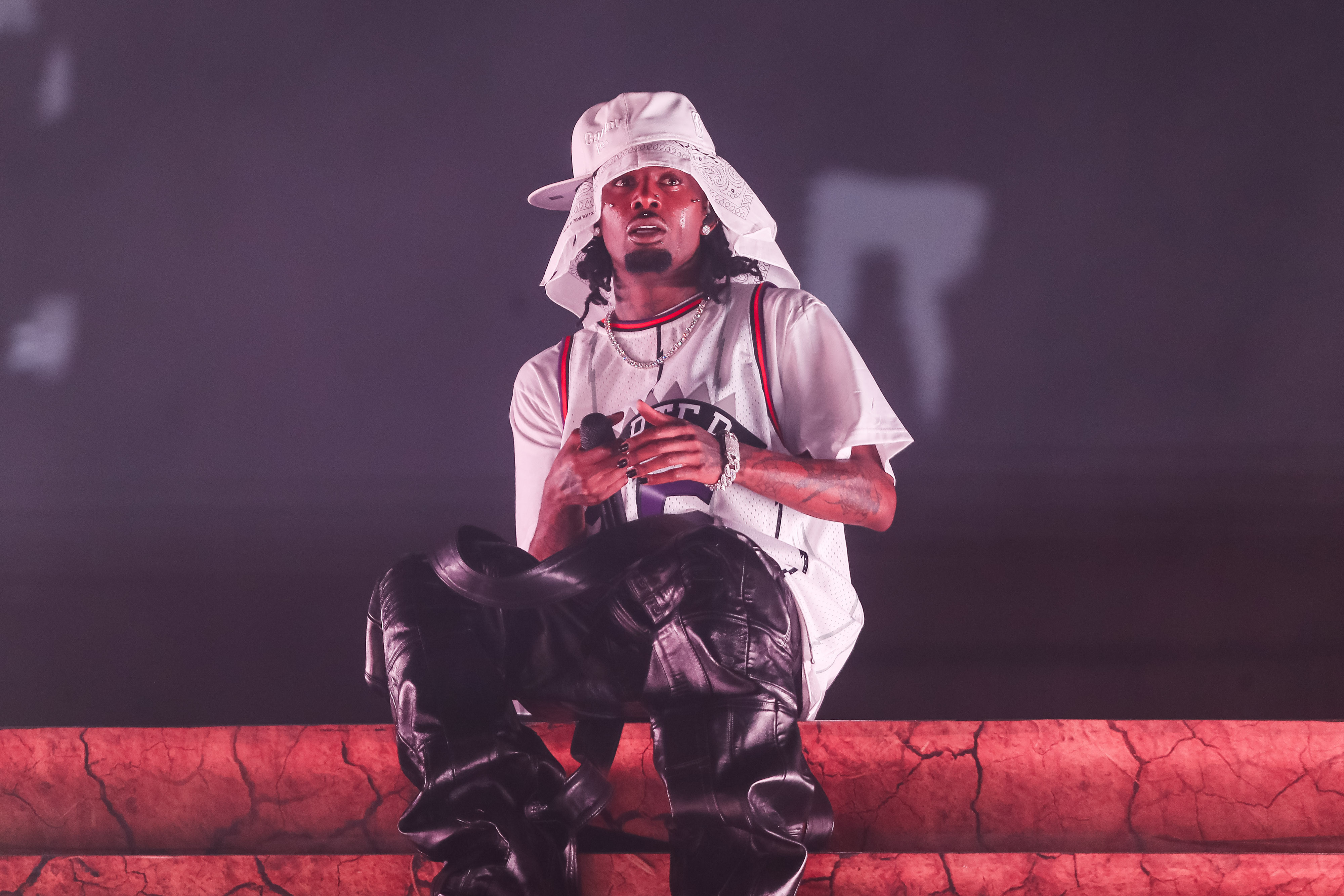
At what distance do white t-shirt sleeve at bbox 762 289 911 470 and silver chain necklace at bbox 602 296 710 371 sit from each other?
114 mm

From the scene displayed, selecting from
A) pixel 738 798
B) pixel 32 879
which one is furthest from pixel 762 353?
pixel 32 879

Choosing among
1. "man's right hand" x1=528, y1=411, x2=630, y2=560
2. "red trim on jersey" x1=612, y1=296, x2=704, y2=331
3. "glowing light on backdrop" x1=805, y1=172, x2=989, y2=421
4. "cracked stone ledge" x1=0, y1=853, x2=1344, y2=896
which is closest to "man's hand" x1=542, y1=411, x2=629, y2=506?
"man's right hand" x1=528, y1=411, x2=630, y2=560

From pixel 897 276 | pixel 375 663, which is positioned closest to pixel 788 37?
pixel 897 276

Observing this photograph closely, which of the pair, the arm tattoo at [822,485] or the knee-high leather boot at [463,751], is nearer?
the knee-high leather boot at [463,751]

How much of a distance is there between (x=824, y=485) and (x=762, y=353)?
0.27 metres

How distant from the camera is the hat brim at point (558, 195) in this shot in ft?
5.22

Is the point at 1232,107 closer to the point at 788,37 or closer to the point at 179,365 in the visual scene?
the point at 788,37

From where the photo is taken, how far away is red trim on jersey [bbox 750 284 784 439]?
1420 millimetres

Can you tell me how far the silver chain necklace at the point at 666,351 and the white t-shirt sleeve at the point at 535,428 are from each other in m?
0.13

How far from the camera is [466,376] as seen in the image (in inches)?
84.7

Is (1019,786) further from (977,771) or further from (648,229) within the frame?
(648,229)

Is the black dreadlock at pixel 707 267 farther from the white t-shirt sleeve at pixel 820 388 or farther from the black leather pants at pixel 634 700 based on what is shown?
the black leather pants at pixel 634 700

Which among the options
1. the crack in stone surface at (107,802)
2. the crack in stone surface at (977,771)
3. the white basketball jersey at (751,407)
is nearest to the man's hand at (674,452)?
the white basketball jersey at (751,407)

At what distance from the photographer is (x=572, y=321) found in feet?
7.02
